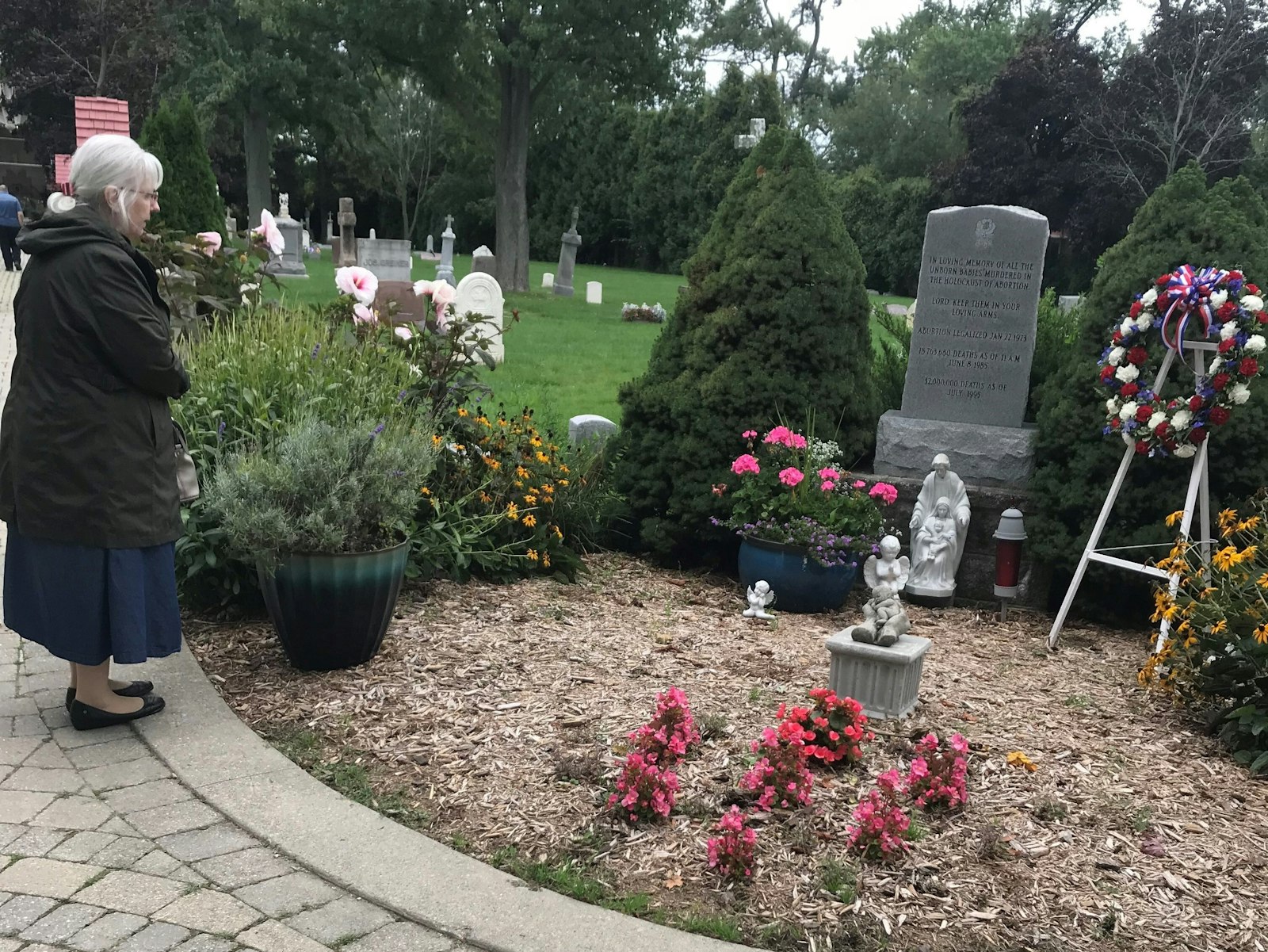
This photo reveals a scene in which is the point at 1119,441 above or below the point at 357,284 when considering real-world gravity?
below

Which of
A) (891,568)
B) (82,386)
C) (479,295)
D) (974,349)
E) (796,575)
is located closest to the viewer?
(82,386)

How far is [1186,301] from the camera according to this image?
4.89 meters

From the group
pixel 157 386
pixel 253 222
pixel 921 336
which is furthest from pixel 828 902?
Answer: pixel 253 222

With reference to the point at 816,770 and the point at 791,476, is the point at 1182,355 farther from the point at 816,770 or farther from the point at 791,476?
the point at 816,770

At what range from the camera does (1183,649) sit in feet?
13.5

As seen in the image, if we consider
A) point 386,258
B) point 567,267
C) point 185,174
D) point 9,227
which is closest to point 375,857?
point 185,174

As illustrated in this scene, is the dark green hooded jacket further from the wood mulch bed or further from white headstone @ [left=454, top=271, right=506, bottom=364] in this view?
white headstone @ [left=454, top=271, right=506, bottom=364]

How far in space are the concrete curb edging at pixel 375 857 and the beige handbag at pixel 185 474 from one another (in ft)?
2.49

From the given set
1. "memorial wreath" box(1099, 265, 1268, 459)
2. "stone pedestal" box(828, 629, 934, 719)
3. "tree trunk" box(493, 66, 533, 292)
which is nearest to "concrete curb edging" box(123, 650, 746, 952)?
"stone pedestal" box(828, 629, 934, 719)

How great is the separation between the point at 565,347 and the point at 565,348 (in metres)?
0.09

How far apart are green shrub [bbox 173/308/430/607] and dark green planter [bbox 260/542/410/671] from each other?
622mm

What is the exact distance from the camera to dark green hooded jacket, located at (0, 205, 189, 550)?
3.35 meters

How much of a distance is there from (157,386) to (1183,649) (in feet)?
12.3

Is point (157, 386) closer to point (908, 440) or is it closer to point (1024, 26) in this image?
point (908, 440)
